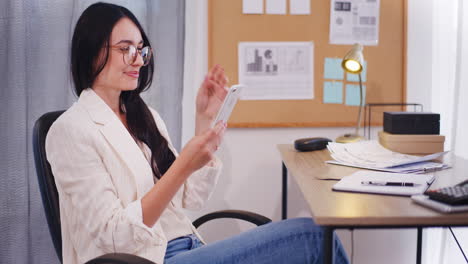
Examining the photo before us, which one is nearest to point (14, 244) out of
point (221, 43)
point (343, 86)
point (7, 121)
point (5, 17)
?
point (7, 121)

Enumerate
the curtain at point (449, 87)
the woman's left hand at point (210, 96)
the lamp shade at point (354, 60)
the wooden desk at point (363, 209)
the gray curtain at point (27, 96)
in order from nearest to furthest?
the wooden desk at point (363, 209) → the woman's left hand at point (210, 96) → the gray curtain at point (27, 96) → the lamp shade at point (354, 60) → the curtain at point (449, 87)

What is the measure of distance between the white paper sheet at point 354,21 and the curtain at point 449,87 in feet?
0.82

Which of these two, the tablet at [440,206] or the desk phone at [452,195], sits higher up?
the desk phone at [452,195]

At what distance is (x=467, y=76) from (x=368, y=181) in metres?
1.10

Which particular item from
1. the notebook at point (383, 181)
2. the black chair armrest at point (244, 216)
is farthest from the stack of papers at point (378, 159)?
the black chair armrest at point (244, 216)

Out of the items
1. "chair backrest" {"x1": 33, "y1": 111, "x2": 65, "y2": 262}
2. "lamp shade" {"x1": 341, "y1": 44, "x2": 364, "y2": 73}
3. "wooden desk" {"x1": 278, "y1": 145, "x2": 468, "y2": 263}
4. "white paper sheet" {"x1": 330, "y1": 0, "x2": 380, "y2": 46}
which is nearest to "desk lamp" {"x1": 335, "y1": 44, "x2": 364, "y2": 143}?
"lamp shade" {"x1": 341, "y1": 44, "x2": 364, "y2": 73}

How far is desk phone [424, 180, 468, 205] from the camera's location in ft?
3.11

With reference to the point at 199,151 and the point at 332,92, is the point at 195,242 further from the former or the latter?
the point at 332,92

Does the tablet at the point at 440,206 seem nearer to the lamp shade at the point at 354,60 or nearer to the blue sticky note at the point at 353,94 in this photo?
the lamp shade at the point at 354,60

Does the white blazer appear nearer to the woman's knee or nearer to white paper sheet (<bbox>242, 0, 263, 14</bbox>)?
the woman's knee

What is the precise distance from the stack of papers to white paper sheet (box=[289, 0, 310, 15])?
2.34ft

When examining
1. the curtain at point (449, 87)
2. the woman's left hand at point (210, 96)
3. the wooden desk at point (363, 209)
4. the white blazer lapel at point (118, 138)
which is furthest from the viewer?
the curtain at point (449, 87)

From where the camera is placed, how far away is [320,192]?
1140 mm

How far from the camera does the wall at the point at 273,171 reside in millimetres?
2223
